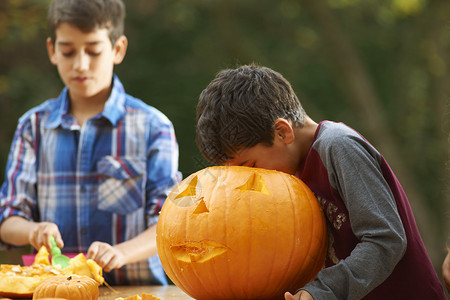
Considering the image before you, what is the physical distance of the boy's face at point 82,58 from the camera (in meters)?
2.59

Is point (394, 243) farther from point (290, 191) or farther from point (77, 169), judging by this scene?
point (77, 169)

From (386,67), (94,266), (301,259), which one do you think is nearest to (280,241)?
(301,259)

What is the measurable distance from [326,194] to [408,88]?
7853 millimetres

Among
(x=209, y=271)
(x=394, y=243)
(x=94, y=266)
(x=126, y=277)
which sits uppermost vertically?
(x=394, y=243)

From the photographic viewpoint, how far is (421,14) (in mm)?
8375

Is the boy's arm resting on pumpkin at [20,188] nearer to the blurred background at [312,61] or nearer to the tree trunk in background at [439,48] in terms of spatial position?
the blurred background at [312,61]

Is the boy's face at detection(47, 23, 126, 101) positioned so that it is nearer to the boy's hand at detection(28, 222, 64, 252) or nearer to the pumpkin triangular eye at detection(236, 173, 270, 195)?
the boy's hand at detection(28, 222, 64, 252)

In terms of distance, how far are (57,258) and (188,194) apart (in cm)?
69

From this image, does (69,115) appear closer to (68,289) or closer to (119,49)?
(119,49)

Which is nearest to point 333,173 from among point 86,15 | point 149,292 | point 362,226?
point 362,226

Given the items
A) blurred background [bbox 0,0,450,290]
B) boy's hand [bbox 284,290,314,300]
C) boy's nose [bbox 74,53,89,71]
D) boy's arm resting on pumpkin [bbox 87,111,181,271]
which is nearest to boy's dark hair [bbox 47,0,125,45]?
boy's nose [bbox 74,53,89,71]

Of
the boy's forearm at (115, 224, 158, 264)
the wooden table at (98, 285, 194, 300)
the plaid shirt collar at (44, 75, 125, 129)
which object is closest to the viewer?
the wooden table at (98, 285, 194, 300)

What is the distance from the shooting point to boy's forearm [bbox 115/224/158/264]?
7.58 ft

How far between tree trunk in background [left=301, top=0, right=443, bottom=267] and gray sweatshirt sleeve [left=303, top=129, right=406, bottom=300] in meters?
6.08
